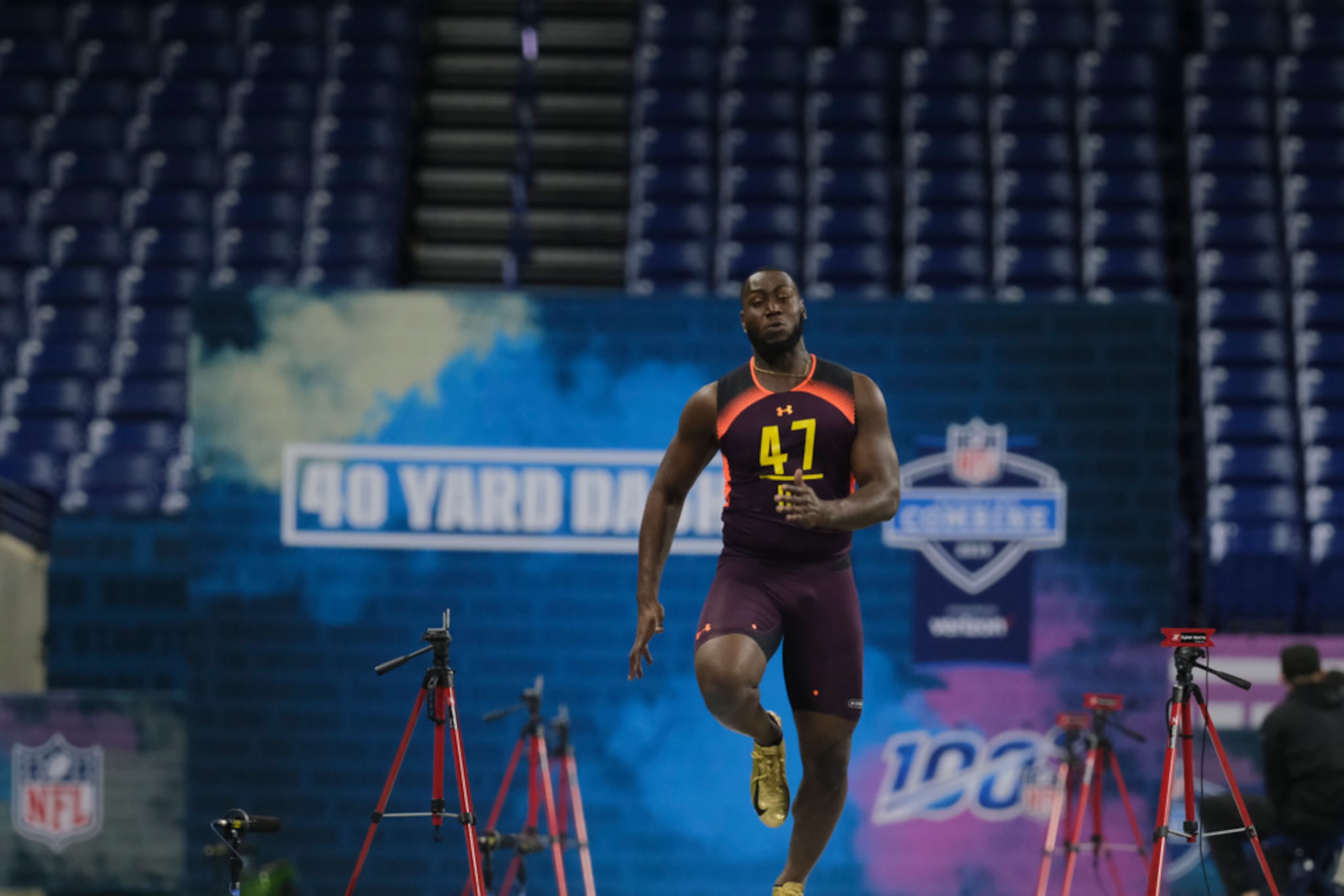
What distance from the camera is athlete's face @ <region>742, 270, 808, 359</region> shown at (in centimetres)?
488

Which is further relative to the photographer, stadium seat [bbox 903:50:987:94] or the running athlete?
stadium seat [bbox 903:50:987:94]

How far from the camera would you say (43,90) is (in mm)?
12477

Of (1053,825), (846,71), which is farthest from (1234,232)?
(1053,825)

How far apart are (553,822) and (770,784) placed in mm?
2112

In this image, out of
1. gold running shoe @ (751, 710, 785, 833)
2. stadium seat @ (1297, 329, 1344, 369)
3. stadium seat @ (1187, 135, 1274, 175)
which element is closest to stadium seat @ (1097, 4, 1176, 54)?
stadium seat @ (1187, 135, 1274, 175)

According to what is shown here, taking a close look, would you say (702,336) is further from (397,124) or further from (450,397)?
(397,124)

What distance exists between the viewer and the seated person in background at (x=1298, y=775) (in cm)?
673

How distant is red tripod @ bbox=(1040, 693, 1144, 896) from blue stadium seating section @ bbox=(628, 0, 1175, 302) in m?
4.68

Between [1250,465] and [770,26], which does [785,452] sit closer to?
[1250,465]

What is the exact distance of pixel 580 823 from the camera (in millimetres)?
7164

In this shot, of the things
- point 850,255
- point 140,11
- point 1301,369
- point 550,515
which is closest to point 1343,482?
point 1301,369

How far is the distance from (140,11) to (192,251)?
2.58 m

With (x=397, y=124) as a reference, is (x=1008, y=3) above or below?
above

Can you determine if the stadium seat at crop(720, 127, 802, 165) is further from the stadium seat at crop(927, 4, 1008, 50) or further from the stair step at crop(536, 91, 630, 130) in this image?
the stadium seat at crop(927, 4, 1008, 50)
